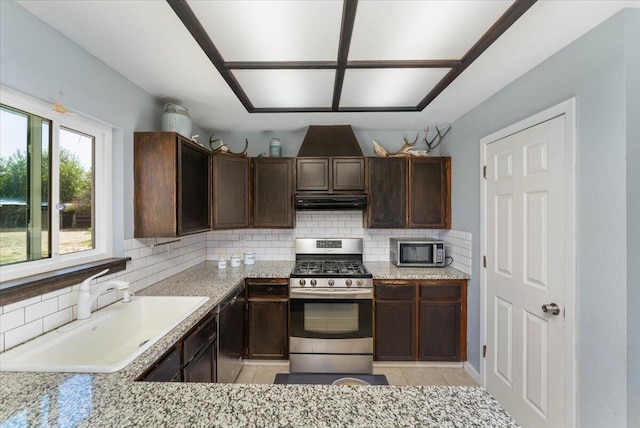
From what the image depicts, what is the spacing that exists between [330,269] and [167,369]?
1705 millimetres

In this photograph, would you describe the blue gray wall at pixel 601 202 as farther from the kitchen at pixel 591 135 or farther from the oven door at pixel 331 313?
the oven door at pixel 331 313

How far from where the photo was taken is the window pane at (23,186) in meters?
1.30

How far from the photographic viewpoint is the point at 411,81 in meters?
1.96

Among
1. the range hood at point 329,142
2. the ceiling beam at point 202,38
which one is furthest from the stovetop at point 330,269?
the ceiling beam at point 202,38

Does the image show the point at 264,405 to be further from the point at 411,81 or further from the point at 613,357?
the point at 411,81

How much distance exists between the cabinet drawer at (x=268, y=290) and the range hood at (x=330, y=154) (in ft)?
2.91

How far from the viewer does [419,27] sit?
1364mm

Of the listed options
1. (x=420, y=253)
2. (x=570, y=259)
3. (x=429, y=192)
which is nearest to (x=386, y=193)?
(x=429, y=192)

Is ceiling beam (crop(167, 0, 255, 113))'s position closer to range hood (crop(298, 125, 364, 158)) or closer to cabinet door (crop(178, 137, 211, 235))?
cabinet door (crop(178, 137, 211, 235))

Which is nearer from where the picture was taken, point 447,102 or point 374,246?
point 447,102

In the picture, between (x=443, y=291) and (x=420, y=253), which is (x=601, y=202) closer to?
(x=443, y=291)

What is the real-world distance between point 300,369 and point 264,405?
194 cm

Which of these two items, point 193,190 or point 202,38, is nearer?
point 202,38

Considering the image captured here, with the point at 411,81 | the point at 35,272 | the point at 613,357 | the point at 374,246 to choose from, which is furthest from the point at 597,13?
the point at 35,272
